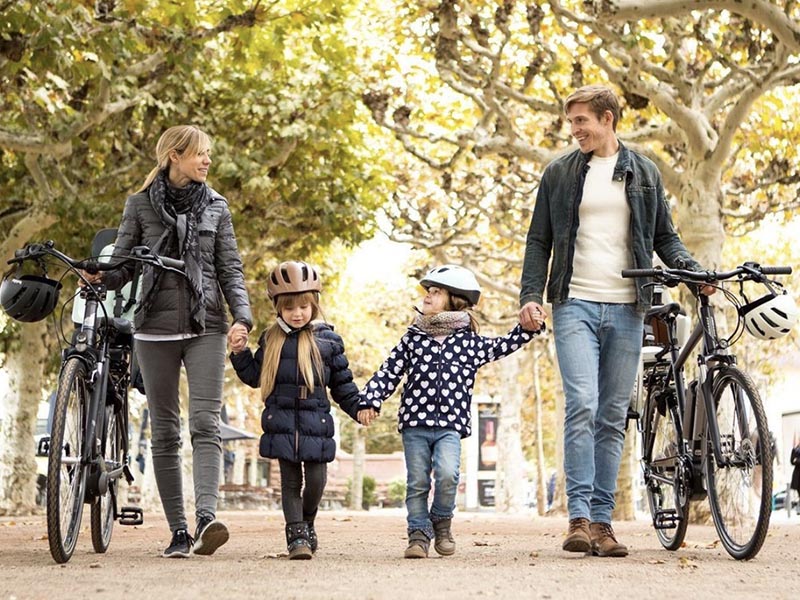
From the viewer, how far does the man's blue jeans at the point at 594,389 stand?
7133mm

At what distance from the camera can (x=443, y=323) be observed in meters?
7.38

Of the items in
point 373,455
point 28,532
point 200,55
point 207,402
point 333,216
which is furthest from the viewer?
point 373,455

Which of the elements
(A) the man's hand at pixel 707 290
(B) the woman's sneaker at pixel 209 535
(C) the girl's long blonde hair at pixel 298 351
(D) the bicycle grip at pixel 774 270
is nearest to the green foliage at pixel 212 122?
(C) the girl's long blonde hair at pixel 298 351

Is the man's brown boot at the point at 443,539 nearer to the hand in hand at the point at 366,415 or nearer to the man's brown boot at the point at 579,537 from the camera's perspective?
the man's brown boot at the point at 579,537

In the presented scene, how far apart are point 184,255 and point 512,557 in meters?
2.30

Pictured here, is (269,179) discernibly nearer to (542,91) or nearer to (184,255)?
(542,91)

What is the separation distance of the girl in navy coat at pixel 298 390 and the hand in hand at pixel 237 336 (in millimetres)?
139

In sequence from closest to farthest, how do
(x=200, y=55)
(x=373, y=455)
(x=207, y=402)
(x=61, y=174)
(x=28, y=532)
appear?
1. (x=207, y=402)
2. (x=28, y=532)
3. (x=61, y=174)
4. (x=200, y=55)
5. (x=373, y=455)

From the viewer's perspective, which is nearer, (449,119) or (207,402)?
(207,402)

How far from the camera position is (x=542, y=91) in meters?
25.9

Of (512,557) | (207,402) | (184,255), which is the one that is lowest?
(512,557)

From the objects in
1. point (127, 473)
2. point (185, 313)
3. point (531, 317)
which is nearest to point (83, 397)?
point (185, 313)

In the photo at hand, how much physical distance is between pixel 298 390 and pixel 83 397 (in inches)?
42.7

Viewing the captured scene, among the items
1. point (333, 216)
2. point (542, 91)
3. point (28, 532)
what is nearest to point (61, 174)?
point (333, 216)
